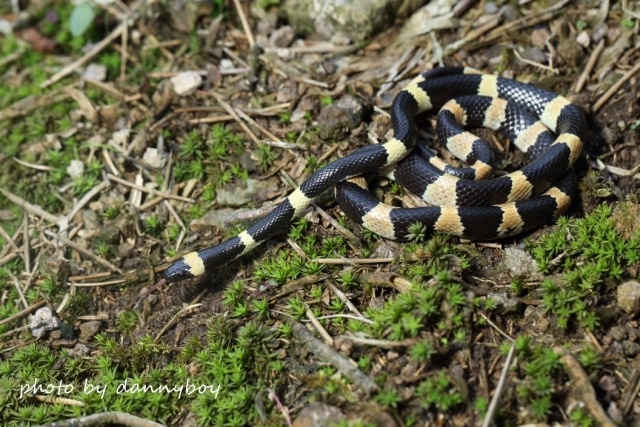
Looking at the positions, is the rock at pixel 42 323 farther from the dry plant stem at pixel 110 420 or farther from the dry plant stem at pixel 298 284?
the dry plant stem at pixel 298 284

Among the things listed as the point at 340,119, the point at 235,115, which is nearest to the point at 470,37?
the point at 340,119

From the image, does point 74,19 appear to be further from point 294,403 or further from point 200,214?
point 294,403

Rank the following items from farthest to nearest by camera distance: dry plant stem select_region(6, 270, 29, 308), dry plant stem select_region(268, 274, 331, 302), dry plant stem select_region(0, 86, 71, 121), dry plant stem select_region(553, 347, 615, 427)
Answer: dry plant stem select_region(0, 86, 71, 121) → dry plant stem select_region(6, 270, 29, 308) → dry plant stem select_region(268, 274, 331, 302) → dry plant stem select_region(553, 347, 615, 427)

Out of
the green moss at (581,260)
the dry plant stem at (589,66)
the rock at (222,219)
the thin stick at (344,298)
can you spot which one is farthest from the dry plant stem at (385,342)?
the dry plant stem at (589,66)

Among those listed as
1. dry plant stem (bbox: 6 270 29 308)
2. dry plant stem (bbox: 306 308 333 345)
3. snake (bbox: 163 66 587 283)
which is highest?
snake (bbox: 163 66 587 283)

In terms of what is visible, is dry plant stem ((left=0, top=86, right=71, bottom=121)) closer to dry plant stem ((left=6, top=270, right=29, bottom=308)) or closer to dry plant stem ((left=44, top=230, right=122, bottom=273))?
dry plant stem ((left=44, top=230, right=122, bottom=273))

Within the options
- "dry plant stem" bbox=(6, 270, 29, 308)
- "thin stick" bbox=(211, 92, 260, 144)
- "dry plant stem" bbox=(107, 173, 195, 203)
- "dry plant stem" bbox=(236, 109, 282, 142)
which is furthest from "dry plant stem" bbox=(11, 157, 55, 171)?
"dry plant stem" bbox=(236, 109, 282, 142)
